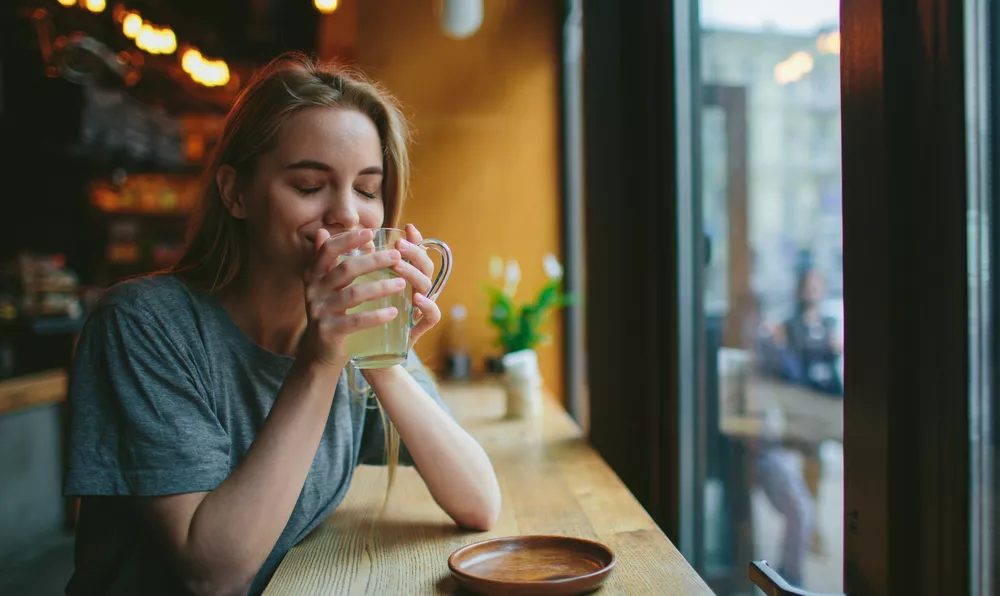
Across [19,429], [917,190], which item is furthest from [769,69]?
[19,429]

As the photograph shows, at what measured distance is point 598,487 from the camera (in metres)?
1.46

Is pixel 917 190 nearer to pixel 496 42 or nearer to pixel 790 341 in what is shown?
pixel 790 341

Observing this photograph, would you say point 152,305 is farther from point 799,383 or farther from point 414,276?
point 799,383

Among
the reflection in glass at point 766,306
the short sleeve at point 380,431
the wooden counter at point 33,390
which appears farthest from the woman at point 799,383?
the wooden counter at point 33,390

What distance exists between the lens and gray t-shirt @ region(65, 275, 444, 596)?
1.02 metres

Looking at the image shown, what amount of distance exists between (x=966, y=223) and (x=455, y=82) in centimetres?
310

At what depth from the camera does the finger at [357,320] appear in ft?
3.22

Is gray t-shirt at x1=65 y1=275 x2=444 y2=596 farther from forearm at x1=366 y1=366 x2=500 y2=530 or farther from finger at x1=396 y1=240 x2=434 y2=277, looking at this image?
finger at x1=396 y1=240 x2=434 y2=277

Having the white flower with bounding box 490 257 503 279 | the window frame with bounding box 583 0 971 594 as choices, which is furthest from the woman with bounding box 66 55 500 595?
the white flower with bounding box 490 257 503 279

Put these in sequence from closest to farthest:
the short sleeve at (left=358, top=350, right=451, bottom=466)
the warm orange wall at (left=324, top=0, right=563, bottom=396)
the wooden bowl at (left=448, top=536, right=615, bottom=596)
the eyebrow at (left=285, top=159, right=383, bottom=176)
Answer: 1. the wooden bowl at (left=448, top=536, right=615, bottom=596)
2. the eyebrow at (left=285, top=159, right=383, bottom=176)
3. the short sleeve at (left=358, top=350, right=451, bottom=466)
4. the warm orange wall at (left=324, top=0, right=563, bottom=396)

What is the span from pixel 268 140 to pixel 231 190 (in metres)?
0.14

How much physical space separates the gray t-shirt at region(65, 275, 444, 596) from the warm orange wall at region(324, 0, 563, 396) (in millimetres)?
2280

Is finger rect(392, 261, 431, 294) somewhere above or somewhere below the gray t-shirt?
above

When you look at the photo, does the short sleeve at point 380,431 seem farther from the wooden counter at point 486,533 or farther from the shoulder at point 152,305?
the shoulder at point 152,305
